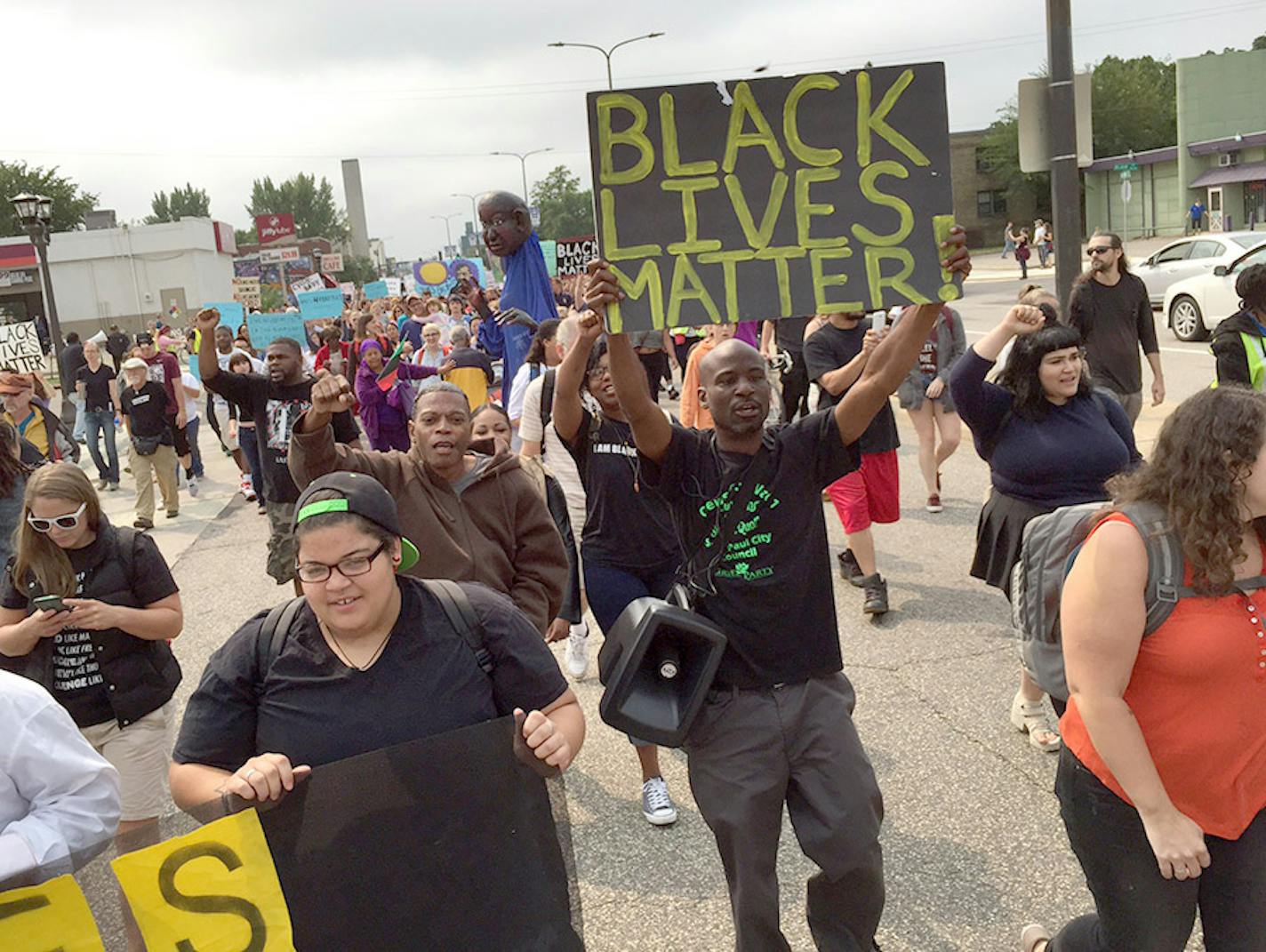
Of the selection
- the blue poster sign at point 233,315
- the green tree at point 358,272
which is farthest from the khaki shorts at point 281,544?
the green tree at point 358,272

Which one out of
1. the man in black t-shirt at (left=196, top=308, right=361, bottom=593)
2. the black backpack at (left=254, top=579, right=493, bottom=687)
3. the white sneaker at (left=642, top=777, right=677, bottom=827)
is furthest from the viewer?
the man in black t-shirt at (left=196, top=308, right=361, bottom=593)

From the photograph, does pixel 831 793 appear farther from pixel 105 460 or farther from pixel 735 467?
pixel 105 460

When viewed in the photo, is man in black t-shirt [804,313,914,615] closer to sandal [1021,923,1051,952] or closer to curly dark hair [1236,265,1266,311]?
curly dark hair [1236,265,1266,311]

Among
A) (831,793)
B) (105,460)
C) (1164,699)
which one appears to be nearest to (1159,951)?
(1164,699)

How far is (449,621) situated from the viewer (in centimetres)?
282

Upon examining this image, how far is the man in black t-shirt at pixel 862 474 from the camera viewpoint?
7043 mm

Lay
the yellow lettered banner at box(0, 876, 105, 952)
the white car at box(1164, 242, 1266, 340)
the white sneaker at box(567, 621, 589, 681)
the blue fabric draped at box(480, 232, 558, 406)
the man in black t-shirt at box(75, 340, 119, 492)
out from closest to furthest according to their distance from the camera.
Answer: the yellow lettered banner at box(0, 876, 105, 952) < the white sneaker at box(567, 621, 589, 681) < the blue fabric draped at box(480, 232, 558, 406) < the man in black t-shirt at box(75, 340, 119, 492) < the white car at box(1164, 242, 1266, 340)

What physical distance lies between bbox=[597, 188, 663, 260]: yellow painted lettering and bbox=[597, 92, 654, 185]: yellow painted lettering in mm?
41

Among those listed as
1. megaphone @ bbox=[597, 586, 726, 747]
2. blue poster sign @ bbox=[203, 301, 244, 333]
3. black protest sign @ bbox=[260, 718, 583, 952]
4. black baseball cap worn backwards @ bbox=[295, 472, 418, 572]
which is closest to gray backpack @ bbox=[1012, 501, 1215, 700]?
megaphone @ bbox=[597, 586, 726, 747]

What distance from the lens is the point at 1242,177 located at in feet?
151

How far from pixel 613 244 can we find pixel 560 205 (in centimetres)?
8217

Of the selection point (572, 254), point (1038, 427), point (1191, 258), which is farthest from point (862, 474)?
point (1191, 258)

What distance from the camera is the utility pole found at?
8.95m

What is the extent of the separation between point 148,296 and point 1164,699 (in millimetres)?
72718
